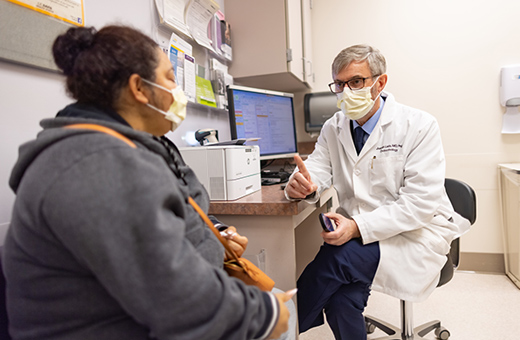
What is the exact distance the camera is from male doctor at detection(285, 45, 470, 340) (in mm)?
1189

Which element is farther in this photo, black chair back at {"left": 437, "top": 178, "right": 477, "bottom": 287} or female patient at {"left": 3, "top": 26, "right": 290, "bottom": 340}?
black chair back at {"left": 437, "top": 178, "right": 477, "bottom": 287}

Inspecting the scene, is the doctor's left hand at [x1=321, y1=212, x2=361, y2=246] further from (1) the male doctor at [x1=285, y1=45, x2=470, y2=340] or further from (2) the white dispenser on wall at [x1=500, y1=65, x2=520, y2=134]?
(2) the white dispenser on wall at [x1=500, y1=65, x2=520, y2=134]

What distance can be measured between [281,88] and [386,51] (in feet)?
2.71

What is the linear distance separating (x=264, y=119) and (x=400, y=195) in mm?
899

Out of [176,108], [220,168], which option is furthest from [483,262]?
[176,108]

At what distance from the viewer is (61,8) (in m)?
0.95

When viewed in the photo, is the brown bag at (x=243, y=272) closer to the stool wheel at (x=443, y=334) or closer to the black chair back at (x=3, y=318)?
the black chair back at (x=3, y=318)

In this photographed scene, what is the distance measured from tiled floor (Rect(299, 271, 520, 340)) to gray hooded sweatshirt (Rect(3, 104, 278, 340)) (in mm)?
1335

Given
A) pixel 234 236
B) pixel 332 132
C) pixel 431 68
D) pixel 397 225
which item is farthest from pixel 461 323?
pixel 431 68

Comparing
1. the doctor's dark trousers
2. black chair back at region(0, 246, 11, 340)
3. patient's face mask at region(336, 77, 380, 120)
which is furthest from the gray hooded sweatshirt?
patient's face mask at region(336, 77, 380, 120)

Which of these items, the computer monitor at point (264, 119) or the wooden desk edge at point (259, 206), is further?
the computer monitor at point (264, 119)

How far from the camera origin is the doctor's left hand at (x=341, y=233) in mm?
1179

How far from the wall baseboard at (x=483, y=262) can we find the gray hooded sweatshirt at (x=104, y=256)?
2.35 m

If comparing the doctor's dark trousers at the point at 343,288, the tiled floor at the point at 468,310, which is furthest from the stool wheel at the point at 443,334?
the doctor's dark trousers at the point at 343,288
